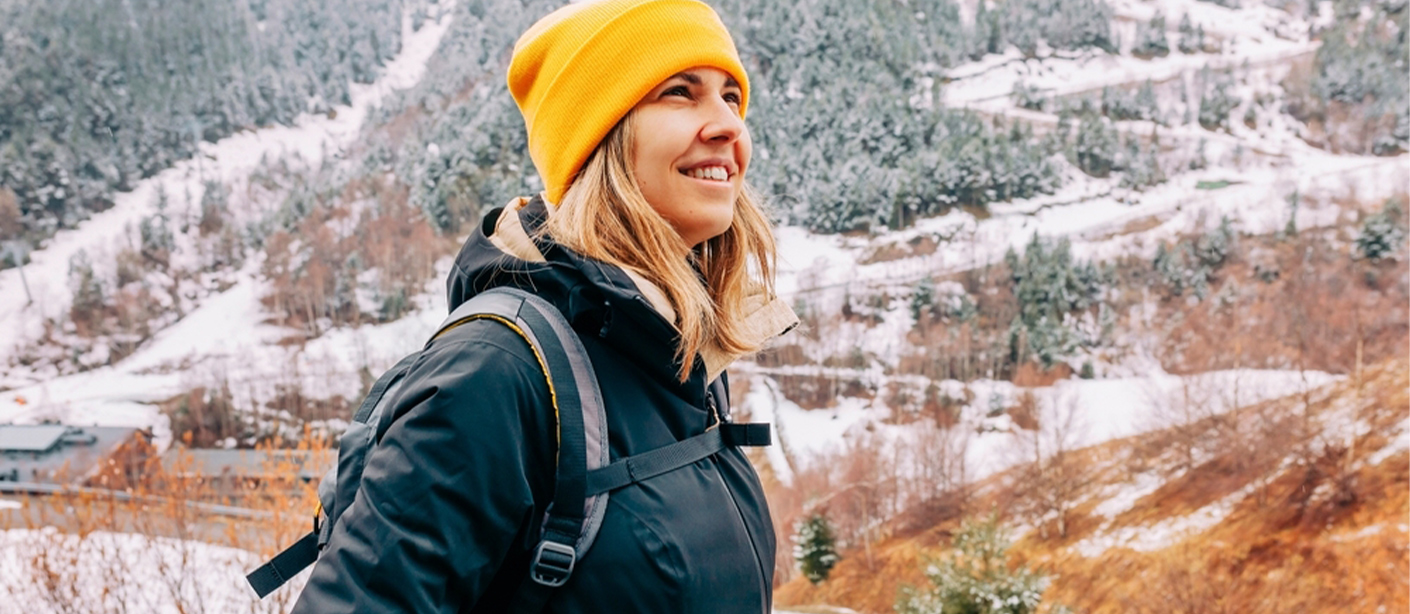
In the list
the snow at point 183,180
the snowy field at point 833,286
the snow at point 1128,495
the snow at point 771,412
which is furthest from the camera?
the snow at point 183,180

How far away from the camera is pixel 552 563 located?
0.67m

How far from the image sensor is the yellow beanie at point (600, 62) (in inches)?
34.1

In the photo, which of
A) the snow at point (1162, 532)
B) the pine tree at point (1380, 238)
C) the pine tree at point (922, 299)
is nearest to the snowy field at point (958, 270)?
the snow at point (1162, 532)

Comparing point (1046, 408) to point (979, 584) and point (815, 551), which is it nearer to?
point (815, 551)

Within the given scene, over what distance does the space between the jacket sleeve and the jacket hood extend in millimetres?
106

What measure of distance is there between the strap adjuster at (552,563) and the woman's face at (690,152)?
348mm

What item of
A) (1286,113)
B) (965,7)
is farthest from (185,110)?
(1286,113)

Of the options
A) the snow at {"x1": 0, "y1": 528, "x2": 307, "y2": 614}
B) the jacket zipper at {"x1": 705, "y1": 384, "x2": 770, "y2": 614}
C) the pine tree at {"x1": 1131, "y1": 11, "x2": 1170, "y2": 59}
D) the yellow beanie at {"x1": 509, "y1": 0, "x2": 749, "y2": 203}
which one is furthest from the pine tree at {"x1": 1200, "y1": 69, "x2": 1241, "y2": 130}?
the jacket zipper at {"x1": 705, "y1": 384, "x2": 770, "y2": 614}

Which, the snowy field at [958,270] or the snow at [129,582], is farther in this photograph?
the snowy field at [958,270]

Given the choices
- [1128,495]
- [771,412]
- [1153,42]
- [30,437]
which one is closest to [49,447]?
[30,437]

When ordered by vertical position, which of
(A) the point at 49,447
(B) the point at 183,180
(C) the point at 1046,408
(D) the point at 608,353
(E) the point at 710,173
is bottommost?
(C) the point at 1046,408

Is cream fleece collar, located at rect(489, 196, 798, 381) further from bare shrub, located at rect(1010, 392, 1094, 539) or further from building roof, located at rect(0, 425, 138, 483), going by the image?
building roof, located at rect(0, 425, 138, 483)

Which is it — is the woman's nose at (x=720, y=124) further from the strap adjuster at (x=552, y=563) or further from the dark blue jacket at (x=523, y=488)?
the strap adjuster at (x=552, y=563)

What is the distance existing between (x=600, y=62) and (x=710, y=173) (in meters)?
0.16
